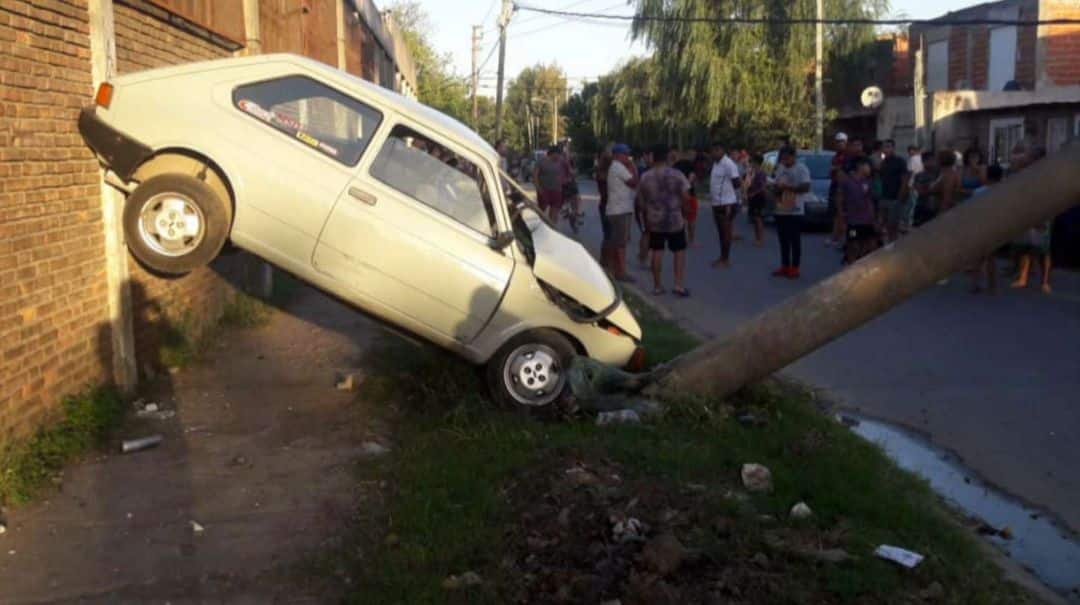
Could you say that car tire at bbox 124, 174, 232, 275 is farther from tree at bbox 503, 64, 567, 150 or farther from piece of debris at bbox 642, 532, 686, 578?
tree at bbox 503, 64, 567, 150

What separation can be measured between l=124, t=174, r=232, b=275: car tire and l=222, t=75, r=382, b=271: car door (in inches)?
6.8

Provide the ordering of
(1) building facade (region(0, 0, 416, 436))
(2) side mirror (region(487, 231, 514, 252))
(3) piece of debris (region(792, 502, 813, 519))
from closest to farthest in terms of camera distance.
A: (3) piece of debris (region(792, 502, 813, 519)) → (1) building facade (region(0, 0, 416, 436)) → (2) side mirror (region(487, 231, 514, 252))

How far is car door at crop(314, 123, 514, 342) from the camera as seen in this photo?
7.23 meters

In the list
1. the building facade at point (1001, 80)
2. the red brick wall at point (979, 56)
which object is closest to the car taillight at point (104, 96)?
the building facade at point (1001, 80)

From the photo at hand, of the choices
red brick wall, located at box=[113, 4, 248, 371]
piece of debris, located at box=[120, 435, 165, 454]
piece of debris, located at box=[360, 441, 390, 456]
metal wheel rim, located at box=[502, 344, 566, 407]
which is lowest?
piece of debris, located at box=[360, 441, 390, 456]

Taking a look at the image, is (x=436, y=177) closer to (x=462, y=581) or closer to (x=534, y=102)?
(x=462, y=581)

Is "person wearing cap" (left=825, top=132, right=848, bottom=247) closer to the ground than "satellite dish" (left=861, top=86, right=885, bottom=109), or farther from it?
closer to the ground

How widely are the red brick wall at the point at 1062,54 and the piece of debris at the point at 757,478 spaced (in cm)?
3089

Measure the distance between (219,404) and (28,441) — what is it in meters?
1.87

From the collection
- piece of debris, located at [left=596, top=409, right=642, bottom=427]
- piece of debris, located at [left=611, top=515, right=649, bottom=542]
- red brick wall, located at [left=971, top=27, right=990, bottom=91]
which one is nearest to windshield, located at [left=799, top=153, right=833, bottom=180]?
red brick wall, located at [left=971, top=27, right=990, bottom=91]

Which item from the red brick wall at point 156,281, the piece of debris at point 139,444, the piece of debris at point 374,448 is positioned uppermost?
the red brick wall at point 156,281

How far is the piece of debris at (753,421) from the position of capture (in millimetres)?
7246

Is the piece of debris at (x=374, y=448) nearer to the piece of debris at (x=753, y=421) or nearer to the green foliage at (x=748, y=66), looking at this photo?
the piece of debris at (x=753, y=421)

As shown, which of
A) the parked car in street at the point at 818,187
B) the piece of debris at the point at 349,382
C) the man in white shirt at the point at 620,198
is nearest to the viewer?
the piece of debris at the point at 349,382
